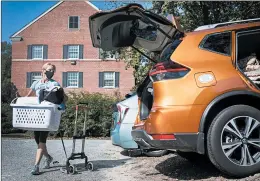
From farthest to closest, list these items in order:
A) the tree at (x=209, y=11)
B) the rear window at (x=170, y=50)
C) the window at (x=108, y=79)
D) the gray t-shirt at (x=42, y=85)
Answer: the window at (x=108, y=79)
the tree at (x=209, y=11)
the gray t-shirt at (x=42, y=85)
the rear window at (x=170, y=50)

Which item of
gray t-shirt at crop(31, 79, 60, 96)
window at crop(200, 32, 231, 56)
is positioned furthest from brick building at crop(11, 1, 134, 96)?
window at crop(200, 32, 231, 56)

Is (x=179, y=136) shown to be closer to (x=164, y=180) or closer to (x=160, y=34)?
(x=164, y=180)

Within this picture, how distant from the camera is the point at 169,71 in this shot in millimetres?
4496

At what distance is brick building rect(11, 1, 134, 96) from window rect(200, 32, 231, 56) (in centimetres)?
2853

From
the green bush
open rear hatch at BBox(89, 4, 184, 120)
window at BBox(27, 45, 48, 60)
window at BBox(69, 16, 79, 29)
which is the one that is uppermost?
window at BBox(69, 16, 79, 29)

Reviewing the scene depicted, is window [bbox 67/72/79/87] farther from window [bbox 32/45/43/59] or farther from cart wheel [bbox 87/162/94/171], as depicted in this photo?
cart wheel [bbox 87/162/94/171]

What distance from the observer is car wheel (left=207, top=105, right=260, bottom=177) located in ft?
14.1

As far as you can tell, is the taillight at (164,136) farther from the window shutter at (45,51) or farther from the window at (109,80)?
the window shutter at (45,51)

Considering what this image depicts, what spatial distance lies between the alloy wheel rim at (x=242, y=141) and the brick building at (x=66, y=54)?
94.6 feet

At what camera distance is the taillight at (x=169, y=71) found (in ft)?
14.6

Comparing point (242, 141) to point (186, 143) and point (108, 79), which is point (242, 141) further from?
point (108, 79)

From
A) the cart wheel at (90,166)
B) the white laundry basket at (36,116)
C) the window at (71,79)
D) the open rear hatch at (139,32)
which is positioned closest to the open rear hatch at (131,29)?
the open rear hatch at (139,32)

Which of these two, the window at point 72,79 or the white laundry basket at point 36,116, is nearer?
the white laundry basket at point 36,116

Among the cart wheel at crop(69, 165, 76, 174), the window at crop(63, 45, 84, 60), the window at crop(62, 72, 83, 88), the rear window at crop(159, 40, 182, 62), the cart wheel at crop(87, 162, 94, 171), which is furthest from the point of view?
the window at crop(63, 45, 84, 60)
